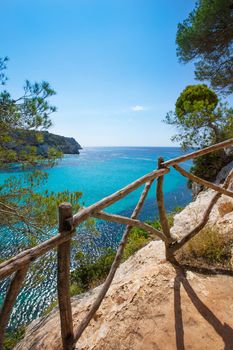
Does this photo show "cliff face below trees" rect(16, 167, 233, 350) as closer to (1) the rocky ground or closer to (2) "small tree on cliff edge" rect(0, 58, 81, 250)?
(1) the rocky ground

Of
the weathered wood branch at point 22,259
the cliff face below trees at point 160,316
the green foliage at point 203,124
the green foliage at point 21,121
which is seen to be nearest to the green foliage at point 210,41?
the green foliage at point 203,124

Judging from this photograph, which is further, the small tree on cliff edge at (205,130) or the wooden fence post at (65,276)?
the small tree on cliff edge at (205,130)

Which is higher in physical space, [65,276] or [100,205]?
[100,205]

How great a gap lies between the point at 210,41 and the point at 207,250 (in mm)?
10437

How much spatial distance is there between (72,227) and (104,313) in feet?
4.66

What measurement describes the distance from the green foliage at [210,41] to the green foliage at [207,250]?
31.9 feet

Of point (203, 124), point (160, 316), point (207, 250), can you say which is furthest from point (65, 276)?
point (203, 124)

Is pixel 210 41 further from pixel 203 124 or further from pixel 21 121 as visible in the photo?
pixel 21 121

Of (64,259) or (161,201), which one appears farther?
(161,201)

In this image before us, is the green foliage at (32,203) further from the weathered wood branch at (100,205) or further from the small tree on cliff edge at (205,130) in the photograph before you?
the small tree on cliff edge at (205,130)

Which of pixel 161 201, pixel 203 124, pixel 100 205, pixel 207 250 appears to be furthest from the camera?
pixel 203 124

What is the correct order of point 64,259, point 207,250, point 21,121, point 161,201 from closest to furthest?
point 64,259
point 161,201
point 207,250
point 21,121

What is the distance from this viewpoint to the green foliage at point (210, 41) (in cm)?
918

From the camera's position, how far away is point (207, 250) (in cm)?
313
